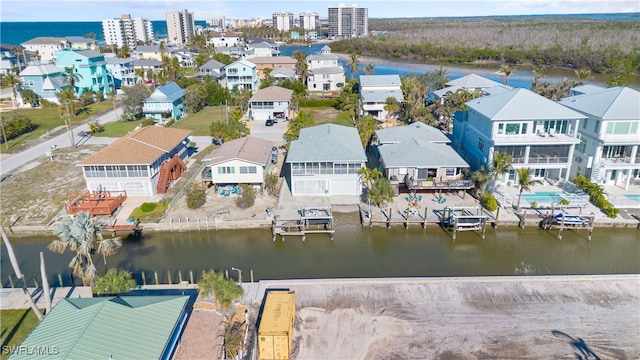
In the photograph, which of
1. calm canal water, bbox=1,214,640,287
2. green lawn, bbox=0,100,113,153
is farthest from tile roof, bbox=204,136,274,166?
green lawn, bbox=0,100,113,153

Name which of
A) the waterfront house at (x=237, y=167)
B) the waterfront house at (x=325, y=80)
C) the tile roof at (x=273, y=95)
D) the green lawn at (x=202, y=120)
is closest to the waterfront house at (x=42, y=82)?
the green lawn at (x=202, y=120)

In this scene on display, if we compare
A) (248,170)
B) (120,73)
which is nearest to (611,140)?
(248,170)

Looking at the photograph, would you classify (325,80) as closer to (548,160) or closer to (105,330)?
(548,160)

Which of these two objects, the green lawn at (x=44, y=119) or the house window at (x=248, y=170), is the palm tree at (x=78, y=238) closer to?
the house window at (x=248, y=170)

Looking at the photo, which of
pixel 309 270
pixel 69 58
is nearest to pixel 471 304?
pixel 309 270

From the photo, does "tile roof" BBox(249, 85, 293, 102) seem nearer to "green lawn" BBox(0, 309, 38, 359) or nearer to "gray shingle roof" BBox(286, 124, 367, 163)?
"gray shingle roof" BBox(286, 124, 367, 163)

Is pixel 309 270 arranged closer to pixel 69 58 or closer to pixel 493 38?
pixel 69 58
